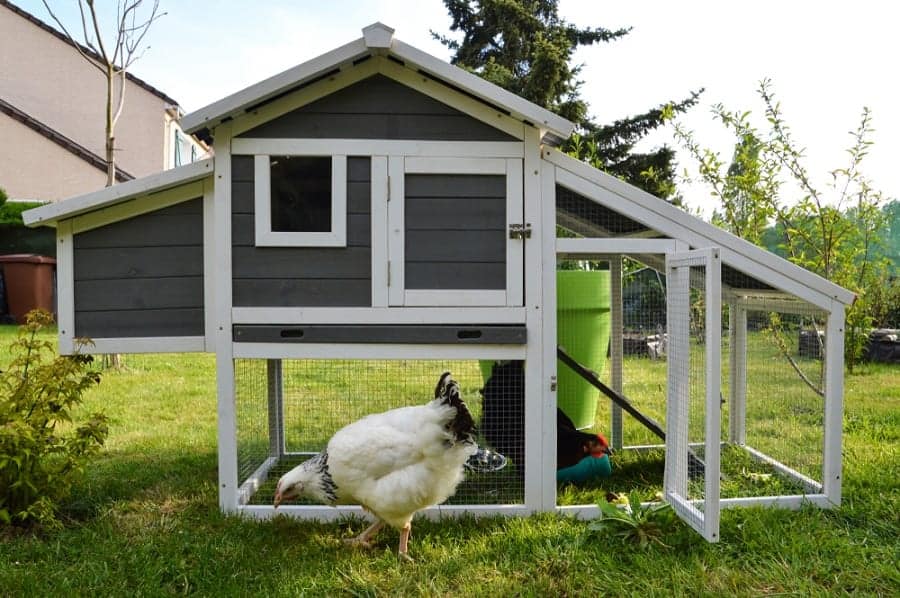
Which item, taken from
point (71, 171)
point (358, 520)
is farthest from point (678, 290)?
point (71, 171)

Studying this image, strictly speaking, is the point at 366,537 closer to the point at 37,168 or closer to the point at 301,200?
the point at 301,200

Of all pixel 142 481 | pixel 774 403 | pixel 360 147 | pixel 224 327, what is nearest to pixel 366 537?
pixel 224 327

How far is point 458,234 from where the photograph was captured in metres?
3.62

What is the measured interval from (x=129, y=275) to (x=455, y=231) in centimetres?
184

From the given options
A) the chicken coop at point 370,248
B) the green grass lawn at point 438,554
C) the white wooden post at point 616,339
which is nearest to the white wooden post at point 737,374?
the white wooden post at point 616,339

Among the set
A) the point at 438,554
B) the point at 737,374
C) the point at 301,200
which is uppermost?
the point at 301,200

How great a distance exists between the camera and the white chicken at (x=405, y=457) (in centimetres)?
313

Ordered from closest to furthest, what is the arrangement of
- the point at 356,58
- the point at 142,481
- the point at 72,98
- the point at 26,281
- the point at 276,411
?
1. the point at 356,58
2. the point at 142,481
3. the point at 276,411
4. the point at 26,281
5. the point at 72,98

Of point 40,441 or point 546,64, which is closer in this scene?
point 40,441

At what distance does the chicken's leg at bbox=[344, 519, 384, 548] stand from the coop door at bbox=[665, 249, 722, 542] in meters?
1.52

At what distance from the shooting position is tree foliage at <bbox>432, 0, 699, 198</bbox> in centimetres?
1362

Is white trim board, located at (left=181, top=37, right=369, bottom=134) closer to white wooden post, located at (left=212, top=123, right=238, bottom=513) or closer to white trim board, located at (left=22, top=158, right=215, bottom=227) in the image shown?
white wooden post, located at (left=212, top=123, right=238, bottom=513)

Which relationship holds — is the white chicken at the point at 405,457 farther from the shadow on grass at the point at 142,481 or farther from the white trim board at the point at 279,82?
the white trim board at the point at 279,82

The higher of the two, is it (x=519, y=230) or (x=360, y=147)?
(x=360, y=147)
